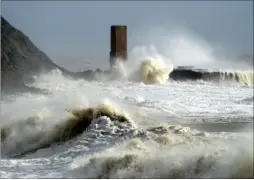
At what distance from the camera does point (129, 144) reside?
25.1 feet

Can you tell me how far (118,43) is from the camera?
55.9 ft

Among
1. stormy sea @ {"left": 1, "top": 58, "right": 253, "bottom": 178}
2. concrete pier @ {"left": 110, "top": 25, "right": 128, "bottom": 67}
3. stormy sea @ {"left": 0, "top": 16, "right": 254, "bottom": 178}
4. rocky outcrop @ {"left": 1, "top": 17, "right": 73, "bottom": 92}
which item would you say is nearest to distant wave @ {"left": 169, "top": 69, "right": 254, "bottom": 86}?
concrete pier @ {"left": 110, "top": 25, "right": 128, "bottom": 67}

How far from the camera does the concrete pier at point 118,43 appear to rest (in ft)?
51.6

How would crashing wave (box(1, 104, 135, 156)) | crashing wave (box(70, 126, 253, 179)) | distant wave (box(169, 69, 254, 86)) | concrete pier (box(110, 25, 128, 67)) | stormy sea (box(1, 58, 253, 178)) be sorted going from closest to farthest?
1. crashing wave (box(70, 126, 253, 179))
2. stormy sea (box(1, 58, 253, 178))
3. crashing wave (box(1, 104, 135, 156))
4. concrete pier (box(110, 25, 128, 67))
5. distant wave (box(169, 69, 254, 86))

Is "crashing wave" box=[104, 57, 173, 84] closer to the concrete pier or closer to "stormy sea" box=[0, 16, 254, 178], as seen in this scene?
the concrete pier

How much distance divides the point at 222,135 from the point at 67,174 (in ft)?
8.03

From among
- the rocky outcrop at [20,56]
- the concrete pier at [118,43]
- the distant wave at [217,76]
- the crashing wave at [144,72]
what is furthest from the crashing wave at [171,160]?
the distant wave at [217,76]

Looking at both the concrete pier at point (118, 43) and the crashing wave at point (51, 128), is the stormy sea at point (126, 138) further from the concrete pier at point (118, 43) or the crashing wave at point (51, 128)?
the concrete pier at point (118, 43)

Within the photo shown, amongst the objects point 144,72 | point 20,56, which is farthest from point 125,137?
point 20,56

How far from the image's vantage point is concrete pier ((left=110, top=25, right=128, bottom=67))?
15.7 m

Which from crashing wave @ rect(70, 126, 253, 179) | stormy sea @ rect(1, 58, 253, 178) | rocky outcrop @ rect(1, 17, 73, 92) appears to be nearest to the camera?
crashing wave @ rect(70, 126, 253, 179)

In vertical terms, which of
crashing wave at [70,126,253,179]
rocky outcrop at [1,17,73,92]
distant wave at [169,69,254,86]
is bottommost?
crashing wave at [70,126,253,179]

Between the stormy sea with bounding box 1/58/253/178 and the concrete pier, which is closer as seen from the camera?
the stormy sea with bounding box 1/58/253/178

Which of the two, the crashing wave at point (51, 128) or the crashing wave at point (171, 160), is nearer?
the crashing wave at point (171, 160)
